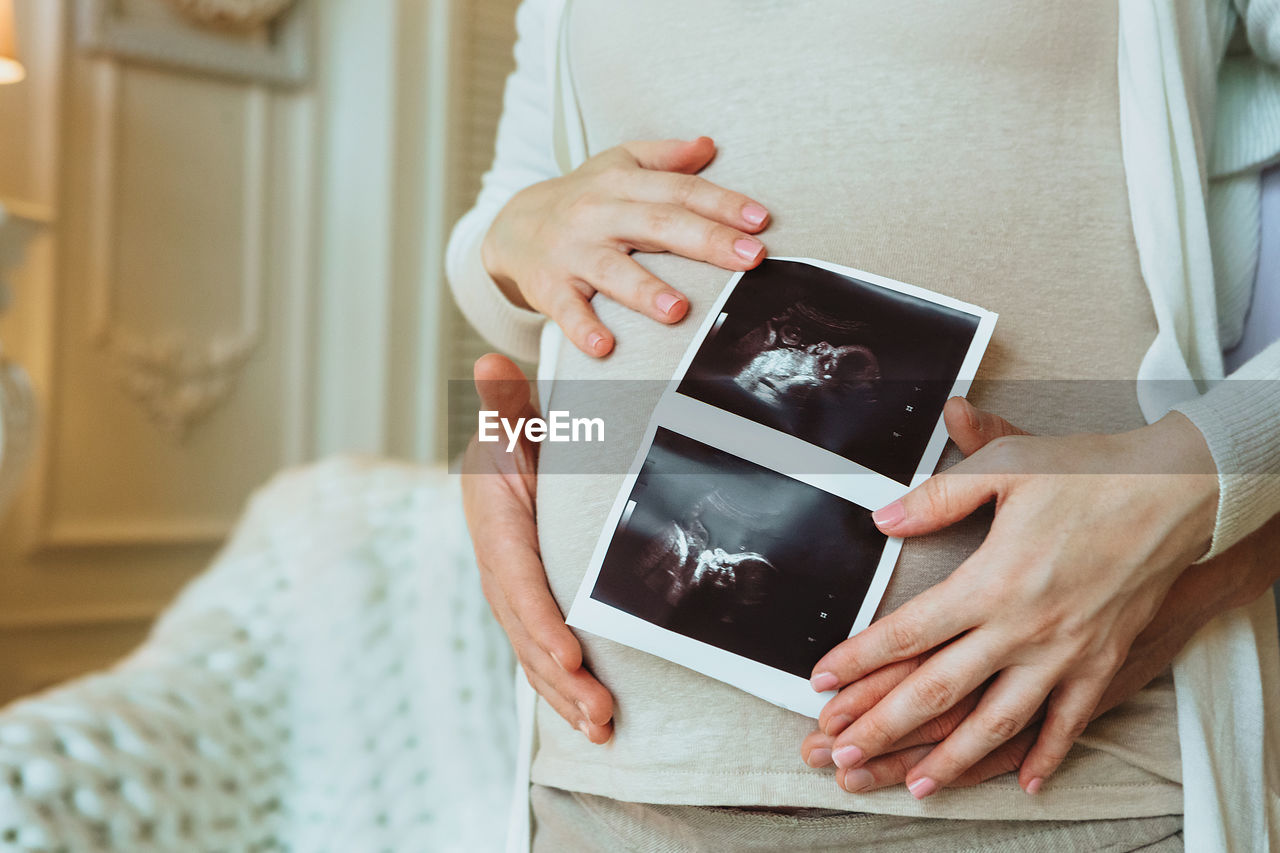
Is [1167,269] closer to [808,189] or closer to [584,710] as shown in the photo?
[808,189]

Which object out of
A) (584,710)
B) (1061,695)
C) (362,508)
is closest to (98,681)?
(362,508)

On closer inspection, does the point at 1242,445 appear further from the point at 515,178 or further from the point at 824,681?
the point at 515,178

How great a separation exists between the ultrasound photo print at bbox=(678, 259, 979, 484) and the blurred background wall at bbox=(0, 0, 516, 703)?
5.63ft

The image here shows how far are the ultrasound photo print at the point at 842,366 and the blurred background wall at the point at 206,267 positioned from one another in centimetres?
172

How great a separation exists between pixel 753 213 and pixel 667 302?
77 mm

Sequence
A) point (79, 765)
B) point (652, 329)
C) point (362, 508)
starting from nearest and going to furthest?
point (652, 329)
point (79, 765)
point (362, 508)

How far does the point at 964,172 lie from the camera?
579 mm

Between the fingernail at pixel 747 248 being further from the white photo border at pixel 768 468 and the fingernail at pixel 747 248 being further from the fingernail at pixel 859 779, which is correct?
the fingernail at pixel 859 779

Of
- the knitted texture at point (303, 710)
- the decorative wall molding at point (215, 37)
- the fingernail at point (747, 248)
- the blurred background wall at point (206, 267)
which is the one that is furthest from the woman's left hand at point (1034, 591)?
the decorative wall molding at point (215, 37)

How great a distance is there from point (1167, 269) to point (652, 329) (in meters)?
0.30

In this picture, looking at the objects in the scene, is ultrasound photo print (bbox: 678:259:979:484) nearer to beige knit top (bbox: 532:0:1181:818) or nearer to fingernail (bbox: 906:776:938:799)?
beige knit top (bbox: 532:0:1181:818)

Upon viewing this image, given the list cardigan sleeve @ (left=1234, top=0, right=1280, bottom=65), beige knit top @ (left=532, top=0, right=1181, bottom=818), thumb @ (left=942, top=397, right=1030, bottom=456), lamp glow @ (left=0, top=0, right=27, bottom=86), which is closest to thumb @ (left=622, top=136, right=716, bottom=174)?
beige knit top @ (left=532, top=0, right=1181, bottom=818)

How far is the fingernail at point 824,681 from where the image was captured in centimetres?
48

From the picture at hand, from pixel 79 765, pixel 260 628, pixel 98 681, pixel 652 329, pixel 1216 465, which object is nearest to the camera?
pixel 1216 465
